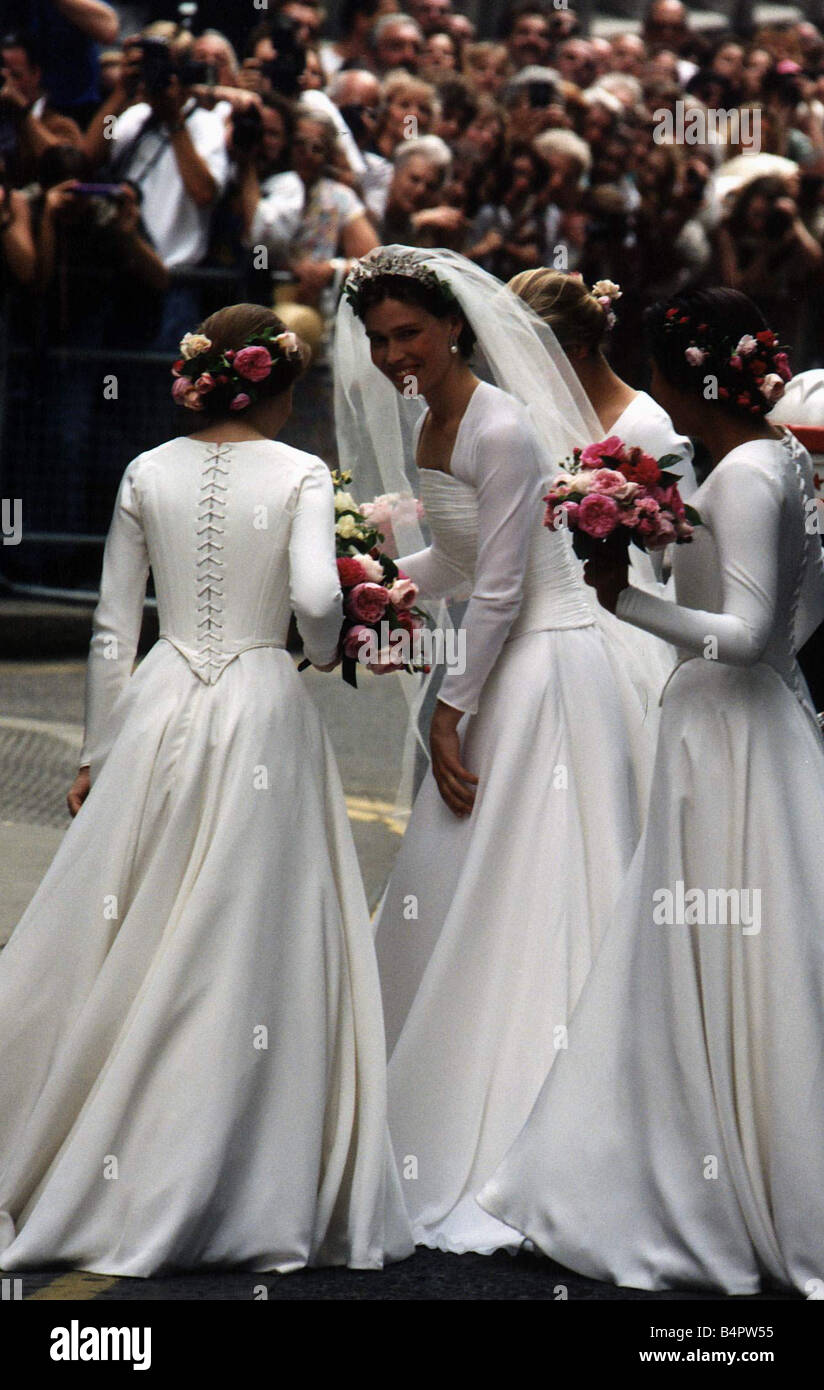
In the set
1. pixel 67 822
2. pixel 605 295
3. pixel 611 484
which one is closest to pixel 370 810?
pixel 67 822

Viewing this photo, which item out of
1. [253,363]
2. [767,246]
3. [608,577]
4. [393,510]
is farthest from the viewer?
[767,246]

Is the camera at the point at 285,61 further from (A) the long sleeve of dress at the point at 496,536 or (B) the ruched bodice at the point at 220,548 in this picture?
(B) the ruched bodice at the point at 220,548

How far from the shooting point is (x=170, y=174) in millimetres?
11469

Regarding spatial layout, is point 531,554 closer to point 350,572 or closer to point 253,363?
point 350,572

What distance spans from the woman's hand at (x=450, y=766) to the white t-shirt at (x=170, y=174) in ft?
21.8

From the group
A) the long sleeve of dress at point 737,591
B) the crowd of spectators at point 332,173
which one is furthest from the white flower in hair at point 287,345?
the crowd of spectators at point 332,173

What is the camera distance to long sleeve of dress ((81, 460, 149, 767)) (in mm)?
4977

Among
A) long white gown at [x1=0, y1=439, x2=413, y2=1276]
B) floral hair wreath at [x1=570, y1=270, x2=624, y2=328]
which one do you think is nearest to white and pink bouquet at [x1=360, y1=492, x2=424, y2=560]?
floral hair wreath at [x1=570, y1=270, x2=624, y2=328]

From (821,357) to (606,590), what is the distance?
33.4ft

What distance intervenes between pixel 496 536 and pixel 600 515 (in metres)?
0.76

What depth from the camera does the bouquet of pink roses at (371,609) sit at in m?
4.85

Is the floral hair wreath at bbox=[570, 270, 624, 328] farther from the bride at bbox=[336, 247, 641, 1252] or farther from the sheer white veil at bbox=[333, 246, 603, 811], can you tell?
the bride at bbox=[336, 247, 641, 1252]

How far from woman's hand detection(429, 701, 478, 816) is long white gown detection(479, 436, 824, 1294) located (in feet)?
2.08

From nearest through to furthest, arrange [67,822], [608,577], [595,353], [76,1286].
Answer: [76,1286]
[608,577]
[595,353]
[67,822]
